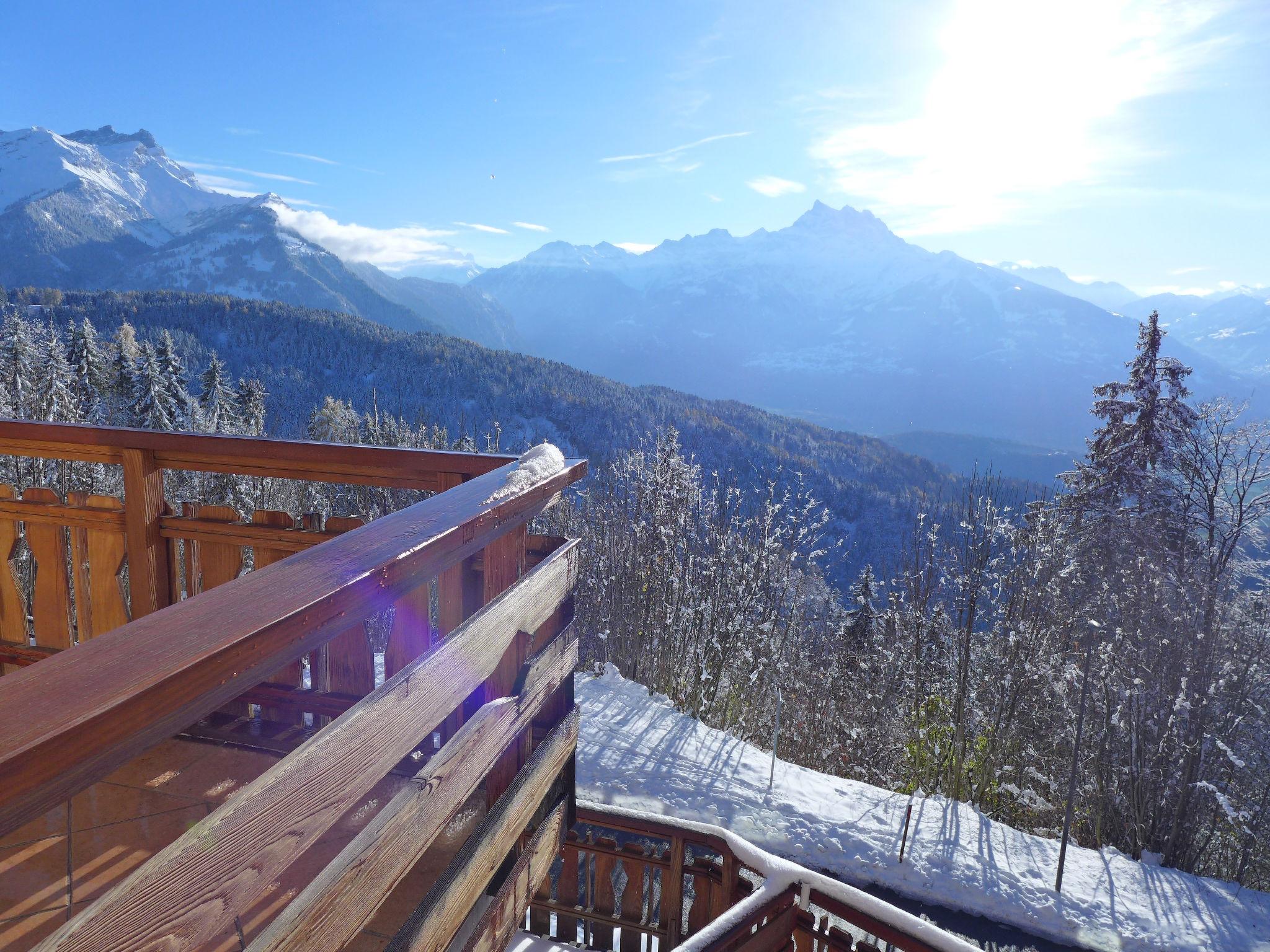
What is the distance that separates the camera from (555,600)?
6.25 feet

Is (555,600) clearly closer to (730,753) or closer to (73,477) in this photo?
(730,753)

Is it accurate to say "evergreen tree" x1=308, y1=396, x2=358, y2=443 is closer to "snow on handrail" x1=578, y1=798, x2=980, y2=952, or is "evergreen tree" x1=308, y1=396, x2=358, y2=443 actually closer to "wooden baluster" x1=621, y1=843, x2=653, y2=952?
"wooden baluster" x1=621, y1=843, x2=653, y2=952

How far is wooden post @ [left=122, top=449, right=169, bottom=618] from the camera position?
2.18 metres

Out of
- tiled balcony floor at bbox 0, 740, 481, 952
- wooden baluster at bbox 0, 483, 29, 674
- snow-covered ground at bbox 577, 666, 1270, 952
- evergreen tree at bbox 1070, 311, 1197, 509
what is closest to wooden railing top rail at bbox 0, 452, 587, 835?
tiled balcony floor at bbox 0, 740, 481, 952

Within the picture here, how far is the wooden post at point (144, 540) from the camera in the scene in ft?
7.16

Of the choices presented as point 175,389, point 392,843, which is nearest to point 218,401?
point 175,389

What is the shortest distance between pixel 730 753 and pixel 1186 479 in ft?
33.4

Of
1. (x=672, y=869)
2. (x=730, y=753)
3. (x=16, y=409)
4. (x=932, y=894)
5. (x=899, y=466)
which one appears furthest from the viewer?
(x=899, y=466)

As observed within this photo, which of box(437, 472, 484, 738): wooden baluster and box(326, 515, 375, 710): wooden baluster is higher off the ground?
box(437, 472, 484, 738): wooden baluster

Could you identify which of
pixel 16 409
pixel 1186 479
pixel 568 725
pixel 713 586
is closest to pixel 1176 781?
pixel 1186 479

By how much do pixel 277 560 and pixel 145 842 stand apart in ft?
2.38

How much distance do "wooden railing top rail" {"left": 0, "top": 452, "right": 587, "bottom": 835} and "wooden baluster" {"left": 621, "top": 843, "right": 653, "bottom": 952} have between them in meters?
2.52

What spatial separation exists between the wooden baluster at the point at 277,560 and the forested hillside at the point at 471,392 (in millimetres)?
58682

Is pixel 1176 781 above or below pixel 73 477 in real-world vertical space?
below
